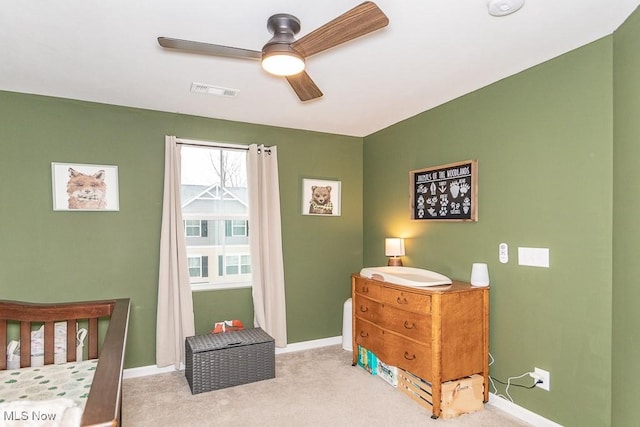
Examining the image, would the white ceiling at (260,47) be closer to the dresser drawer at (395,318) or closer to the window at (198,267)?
the window at (198,267)

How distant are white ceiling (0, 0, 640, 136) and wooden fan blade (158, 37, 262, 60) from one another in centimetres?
23

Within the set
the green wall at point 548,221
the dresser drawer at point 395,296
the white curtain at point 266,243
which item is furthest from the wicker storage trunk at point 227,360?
the green wall at point 548,221

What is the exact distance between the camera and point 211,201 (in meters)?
3.70

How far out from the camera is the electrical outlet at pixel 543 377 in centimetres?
239

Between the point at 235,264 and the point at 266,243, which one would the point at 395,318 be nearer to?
the point at 266,243

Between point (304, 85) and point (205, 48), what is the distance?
606 millimetres

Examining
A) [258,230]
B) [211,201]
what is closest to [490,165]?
[258,230]

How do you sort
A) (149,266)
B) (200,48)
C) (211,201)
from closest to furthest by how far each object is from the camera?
(200,48) → (149,266) → (211,201)

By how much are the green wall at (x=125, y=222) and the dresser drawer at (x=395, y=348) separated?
888 mm

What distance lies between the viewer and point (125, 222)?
3.31 metres

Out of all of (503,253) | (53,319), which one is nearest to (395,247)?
(503,253)

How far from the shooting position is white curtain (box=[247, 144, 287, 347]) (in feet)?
12.1

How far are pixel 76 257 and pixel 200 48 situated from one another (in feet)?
7.74

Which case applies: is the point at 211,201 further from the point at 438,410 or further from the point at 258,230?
the point at 438,410
